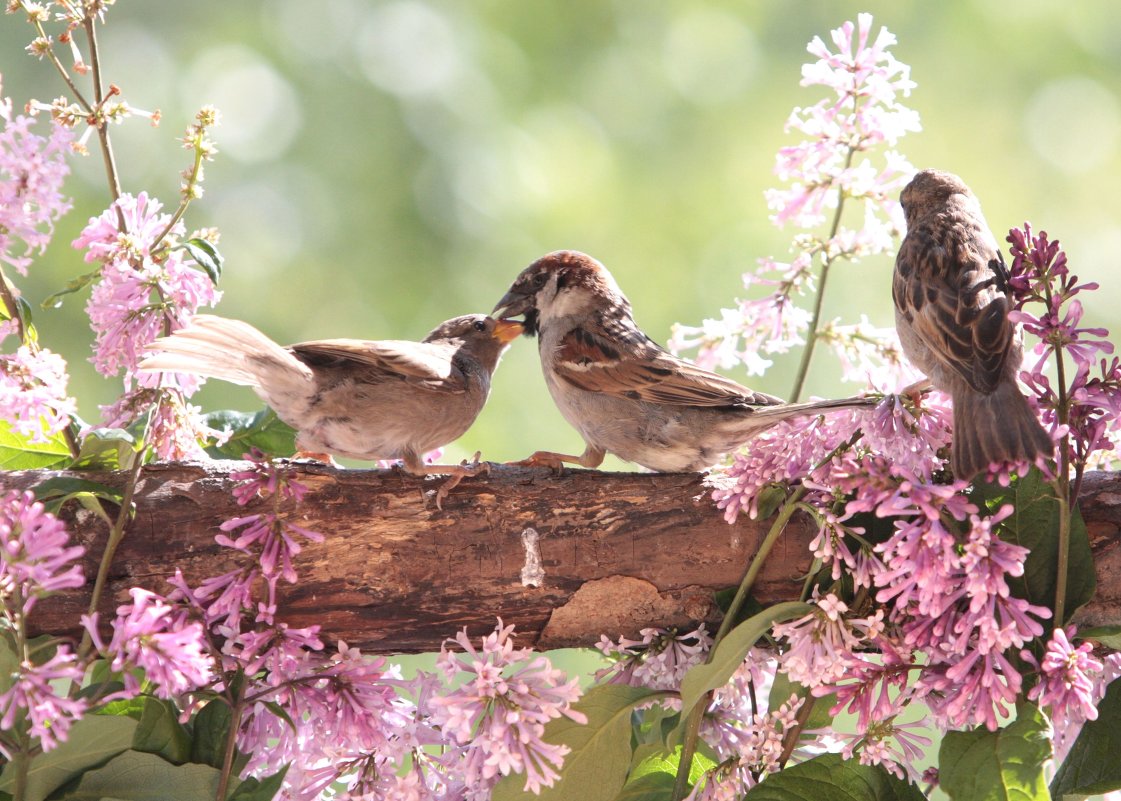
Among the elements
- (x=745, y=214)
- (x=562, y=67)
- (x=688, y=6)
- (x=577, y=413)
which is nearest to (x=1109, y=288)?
(x=745, y=214)

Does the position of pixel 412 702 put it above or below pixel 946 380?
below

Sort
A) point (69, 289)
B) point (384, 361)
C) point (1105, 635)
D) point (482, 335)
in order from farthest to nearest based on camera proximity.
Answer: point (482, 335)
point (384, 361)
point (69, 289)
point (1105, 635)

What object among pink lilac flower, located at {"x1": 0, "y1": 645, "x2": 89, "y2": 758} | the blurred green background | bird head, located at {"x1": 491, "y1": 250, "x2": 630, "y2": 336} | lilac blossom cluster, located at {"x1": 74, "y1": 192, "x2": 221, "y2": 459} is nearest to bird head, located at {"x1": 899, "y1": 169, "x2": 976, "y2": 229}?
bird head, located at {"x1": 491, "y1": 250, "x2": 630, "y2": 336}

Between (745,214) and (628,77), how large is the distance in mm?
1186

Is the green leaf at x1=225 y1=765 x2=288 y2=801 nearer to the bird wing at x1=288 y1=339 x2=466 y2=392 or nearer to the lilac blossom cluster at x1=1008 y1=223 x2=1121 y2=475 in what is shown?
the bird wing at x1=288 y1=339 x2=466 y2=392

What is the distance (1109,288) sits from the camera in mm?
6211

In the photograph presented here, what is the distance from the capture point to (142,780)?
1646 millimetres

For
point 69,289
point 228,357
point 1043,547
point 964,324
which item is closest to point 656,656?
point 1043,547

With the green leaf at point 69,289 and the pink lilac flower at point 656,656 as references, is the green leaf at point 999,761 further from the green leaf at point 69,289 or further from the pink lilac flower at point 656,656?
the green leaf at point 69,289

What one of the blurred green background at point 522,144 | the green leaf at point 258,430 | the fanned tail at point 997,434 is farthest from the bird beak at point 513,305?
the blurred green background at point 522,144

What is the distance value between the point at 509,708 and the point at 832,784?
1.60 feet

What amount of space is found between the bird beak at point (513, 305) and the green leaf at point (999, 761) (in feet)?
5.13

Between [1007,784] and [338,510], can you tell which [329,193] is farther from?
[1007,784]

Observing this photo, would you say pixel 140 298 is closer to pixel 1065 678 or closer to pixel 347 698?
pixel 347 698
